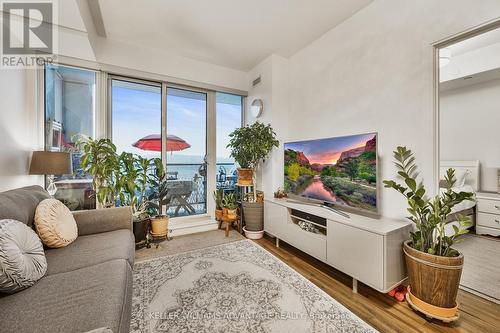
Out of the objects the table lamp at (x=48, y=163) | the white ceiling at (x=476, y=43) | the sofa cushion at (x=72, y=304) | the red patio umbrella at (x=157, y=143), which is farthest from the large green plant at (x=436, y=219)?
the table lamp at (x=48, y=163)

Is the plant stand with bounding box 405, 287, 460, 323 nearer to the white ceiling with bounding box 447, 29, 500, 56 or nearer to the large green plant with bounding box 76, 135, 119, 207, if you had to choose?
the white ceiling with bounding box 447, 29, 500, 56

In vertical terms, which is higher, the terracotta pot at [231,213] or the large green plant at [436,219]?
the large green plant at [436,219]

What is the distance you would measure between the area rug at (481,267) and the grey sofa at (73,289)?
6.89 ft

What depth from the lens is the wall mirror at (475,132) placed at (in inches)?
79.3

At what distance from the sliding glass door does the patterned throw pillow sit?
6.83ft

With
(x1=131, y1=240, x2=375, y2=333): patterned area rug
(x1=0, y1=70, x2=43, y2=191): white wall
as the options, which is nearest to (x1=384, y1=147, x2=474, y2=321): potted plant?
(x1=131, y1=240, x2=375, y2=333): patterned area rug

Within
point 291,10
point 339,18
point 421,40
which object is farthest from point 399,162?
point 291,10

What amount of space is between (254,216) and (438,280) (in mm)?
1946

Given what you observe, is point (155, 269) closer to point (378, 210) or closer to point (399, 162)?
point (378, 210)

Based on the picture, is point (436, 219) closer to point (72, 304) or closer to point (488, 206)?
point (488, 206)

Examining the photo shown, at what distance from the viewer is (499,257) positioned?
2010 mm

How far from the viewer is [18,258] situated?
0.99 m

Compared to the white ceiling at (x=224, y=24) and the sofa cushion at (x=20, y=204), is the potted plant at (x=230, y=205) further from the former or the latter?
the white ceiling at (x=224, y=24)

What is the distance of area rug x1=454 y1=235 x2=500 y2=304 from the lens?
1.66 metres
